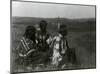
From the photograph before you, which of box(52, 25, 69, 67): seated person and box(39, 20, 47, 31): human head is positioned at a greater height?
box(39, 20, 47, 31): human head

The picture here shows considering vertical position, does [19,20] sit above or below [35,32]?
above

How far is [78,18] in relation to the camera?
2129mm

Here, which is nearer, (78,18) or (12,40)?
(12,40)

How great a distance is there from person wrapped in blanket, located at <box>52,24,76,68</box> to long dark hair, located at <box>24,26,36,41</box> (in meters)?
0.27

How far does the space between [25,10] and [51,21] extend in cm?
35

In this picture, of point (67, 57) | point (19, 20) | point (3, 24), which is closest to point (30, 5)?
point (19, 20)

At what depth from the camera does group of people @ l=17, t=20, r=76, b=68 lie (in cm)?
196

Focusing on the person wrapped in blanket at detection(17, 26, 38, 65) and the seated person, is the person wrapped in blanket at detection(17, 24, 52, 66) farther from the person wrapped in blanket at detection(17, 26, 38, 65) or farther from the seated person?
the seated person

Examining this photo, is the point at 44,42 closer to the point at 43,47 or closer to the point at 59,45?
the point at 43,47

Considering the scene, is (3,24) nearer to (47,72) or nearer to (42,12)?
(42,12)

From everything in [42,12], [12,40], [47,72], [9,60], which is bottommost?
[47,72]

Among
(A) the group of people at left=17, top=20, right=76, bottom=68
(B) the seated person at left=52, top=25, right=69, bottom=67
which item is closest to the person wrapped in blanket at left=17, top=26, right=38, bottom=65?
(A) the group of people at left=17, top=20, right=76, bottom=68

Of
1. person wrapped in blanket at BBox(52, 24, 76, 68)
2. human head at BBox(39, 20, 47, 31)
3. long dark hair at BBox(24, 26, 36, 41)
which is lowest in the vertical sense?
person wrapped in blanket at BBox(52, 24, 76, 68)

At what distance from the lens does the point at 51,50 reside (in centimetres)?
204
